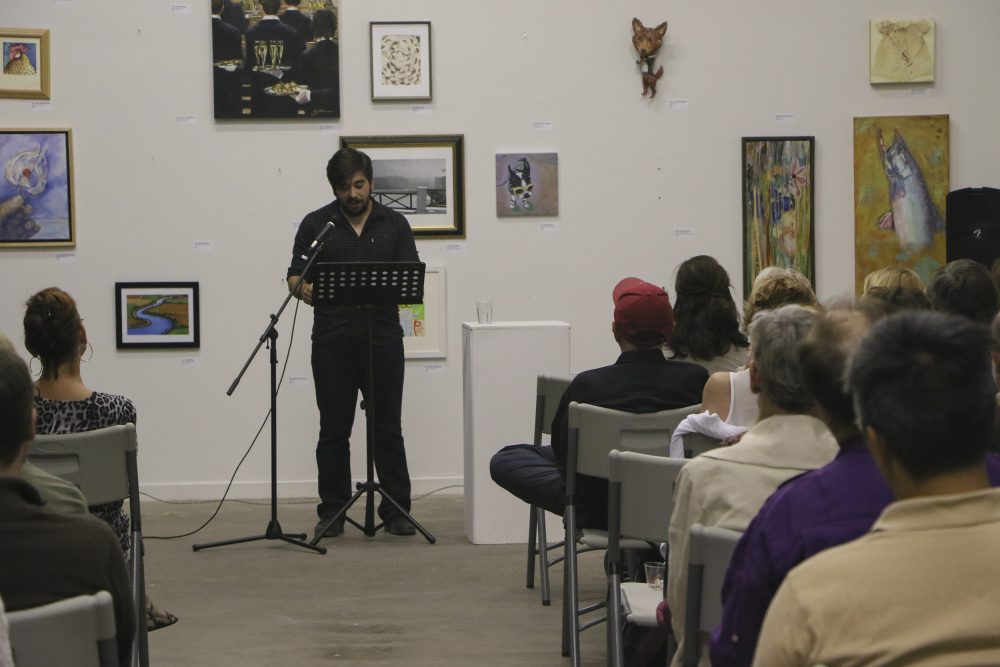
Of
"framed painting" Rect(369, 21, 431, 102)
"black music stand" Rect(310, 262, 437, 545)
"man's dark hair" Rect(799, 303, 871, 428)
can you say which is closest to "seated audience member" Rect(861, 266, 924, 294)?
"black music stand" Rect(310, 262, 437, 545)

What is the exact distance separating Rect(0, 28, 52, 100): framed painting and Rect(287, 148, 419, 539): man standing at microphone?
197cm

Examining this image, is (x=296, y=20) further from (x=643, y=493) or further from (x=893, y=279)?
(x=643, y=493)

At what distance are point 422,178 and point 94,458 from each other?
12.5 feet

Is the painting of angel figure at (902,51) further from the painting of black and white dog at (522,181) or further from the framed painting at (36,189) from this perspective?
the framed painting at (36,189)

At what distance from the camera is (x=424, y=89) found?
7.20 m

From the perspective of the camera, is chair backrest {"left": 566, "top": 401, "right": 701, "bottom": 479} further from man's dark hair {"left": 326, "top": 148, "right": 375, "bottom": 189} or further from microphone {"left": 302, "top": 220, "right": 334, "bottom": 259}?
man's dark hair {"left": 326, "top": 148, "right": 375, "bottom": 189}

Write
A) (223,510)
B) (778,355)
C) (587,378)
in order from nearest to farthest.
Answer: (778,355), (587,378), (223,510)

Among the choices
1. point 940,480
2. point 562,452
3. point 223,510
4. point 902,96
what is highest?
point 902,96

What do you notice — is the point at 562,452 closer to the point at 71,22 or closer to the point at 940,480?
the point at 940,480

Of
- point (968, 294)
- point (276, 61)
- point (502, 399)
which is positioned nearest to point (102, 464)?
point (502, 399)

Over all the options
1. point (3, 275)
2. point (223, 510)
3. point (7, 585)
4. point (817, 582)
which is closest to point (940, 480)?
point (817, 582)

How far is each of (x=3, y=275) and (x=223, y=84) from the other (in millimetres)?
1599

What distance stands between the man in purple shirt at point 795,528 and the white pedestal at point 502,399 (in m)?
3.91

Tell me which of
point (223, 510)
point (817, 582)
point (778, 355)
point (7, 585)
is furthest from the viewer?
point (223, 510)
